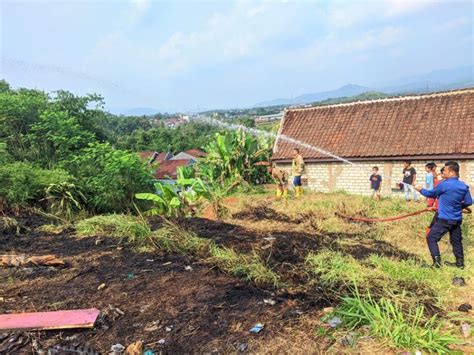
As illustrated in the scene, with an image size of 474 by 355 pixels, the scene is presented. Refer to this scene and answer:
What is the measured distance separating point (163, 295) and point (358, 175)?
43.8 ft

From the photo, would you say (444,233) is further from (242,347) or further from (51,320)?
(51,320)

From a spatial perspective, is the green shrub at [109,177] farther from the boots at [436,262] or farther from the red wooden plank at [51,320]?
the boots at [436,262]

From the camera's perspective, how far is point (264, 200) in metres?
11.0

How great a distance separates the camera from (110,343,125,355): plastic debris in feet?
10.4

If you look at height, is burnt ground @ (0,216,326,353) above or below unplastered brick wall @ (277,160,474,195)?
above

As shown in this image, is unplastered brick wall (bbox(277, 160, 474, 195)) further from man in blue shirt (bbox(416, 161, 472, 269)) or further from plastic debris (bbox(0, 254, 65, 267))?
plastic debris (bbox(0, 254, 65, 267))

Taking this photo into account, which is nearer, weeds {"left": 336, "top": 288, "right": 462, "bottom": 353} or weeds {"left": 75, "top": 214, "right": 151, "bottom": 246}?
weeds {"left": 336, "top": 288, "right": 462, "bottom": 353}

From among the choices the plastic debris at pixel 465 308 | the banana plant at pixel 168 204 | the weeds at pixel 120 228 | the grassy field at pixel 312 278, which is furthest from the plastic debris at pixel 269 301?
the banana plant at pixel 168 204

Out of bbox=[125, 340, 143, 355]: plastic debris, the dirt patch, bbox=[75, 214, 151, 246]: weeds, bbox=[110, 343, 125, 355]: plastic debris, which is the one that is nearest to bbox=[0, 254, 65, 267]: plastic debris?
bbox=[75, 214, 151, 246]: weeds

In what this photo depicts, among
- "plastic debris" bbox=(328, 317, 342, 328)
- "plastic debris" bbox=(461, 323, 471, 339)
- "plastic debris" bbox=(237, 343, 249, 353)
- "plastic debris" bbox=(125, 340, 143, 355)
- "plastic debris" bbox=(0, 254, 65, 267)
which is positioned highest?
"plastic debris" bbox=(0, 254, 65, 267)

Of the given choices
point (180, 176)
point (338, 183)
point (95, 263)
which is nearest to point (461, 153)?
point (338, 183)

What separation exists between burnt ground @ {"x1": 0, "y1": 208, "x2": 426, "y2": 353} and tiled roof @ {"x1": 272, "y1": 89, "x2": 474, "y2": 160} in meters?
9.50

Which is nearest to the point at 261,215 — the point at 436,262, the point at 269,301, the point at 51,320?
the point at 436,262

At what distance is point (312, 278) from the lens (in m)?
4.75
